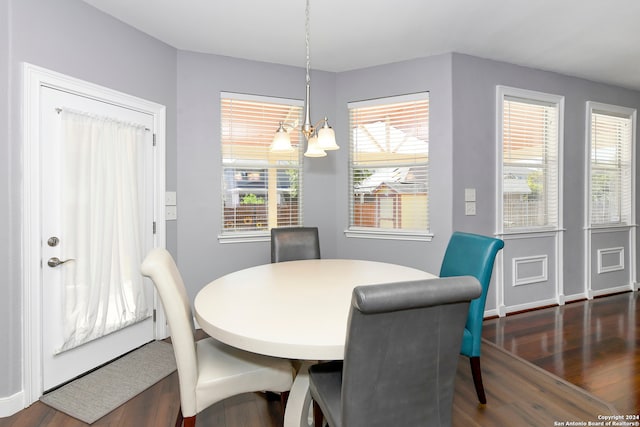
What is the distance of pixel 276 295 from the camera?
5.67 ft

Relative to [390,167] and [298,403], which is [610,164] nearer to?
[390,167]

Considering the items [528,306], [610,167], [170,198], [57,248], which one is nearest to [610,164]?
[610,167]

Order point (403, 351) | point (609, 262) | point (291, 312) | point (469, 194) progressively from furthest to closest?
point (609, 262) → point (469, 194) → point (291, 312) → point (403, 351)

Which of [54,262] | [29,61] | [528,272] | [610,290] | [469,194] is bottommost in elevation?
[610,290]

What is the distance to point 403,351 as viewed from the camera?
40.5 inches

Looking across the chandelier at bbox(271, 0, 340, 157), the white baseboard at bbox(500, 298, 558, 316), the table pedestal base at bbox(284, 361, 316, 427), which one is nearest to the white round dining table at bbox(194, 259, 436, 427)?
the table pedestal base at bbox(284, 361, 316, 427)

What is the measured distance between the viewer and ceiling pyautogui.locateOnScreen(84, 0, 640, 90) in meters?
2.52

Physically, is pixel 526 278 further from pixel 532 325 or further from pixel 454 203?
pixel 454 203

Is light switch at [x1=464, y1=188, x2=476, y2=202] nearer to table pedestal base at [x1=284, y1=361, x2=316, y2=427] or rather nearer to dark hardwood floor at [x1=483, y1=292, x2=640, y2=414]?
dark hardwood floor at [x1=483, y1=292, x2=640, y2=414]

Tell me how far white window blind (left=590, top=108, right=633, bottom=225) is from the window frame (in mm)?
13

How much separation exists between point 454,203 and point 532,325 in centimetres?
138

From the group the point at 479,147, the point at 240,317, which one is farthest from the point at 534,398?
the point at 479,147

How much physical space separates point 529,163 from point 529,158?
2.2 inches

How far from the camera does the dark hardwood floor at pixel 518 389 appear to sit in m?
1.90
